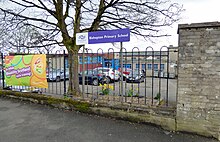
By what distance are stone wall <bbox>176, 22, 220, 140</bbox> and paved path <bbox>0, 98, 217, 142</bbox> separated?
1.01ft

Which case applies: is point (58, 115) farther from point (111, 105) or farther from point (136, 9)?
point (136, 9)

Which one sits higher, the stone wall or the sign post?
the sign post

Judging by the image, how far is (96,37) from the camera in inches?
179

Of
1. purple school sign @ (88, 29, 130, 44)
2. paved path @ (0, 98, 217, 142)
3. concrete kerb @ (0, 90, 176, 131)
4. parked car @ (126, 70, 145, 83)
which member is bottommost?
paved path @ (0, 98, 217, 142)

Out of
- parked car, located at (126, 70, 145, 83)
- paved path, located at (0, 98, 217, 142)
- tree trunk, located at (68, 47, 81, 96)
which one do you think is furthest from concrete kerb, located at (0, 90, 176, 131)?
parked car, located at (126, 70, 145, 83)

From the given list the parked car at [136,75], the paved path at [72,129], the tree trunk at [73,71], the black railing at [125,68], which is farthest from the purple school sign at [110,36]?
the paved path at [72,129]

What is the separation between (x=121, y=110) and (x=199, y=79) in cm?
193

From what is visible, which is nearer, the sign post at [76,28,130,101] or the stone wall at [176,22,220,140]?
the stone wall at [176,22,220,140]

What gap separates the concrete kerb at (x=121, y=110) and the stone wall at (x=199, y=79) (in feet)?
0.88

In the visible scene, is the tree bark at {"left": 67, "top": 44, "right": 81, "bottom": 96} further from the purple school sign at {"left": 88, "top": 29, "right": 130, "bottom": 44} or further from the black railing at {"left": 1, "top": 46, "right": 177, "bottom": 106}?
the purple school sign at {"left": 88, "top": 29, "right": 130, "bottom": 44}

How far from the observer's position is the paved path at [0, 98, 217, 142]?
3.25 m

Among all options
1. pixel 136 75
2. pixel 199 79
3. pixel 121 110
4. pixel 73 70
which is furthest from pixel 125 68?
pixel 199 79

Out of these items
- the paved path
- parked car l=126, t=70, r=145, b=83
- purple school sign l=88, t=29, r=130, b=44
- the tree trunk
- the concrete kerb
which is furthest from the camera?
the tree trunk

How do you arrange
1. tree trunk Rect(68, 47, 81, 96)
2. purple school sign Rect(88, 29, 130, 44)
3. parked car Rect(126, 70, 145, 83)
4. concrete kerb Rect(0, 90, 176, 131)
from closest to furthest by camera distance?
concrete kerb Rect(0, 90, 176, 131) → purple school sign Rect(88, 29, 130, 44) → parked car Rect(126, 70, 145, 83) → tree trunk Rect(68, 47, 81, 96)
